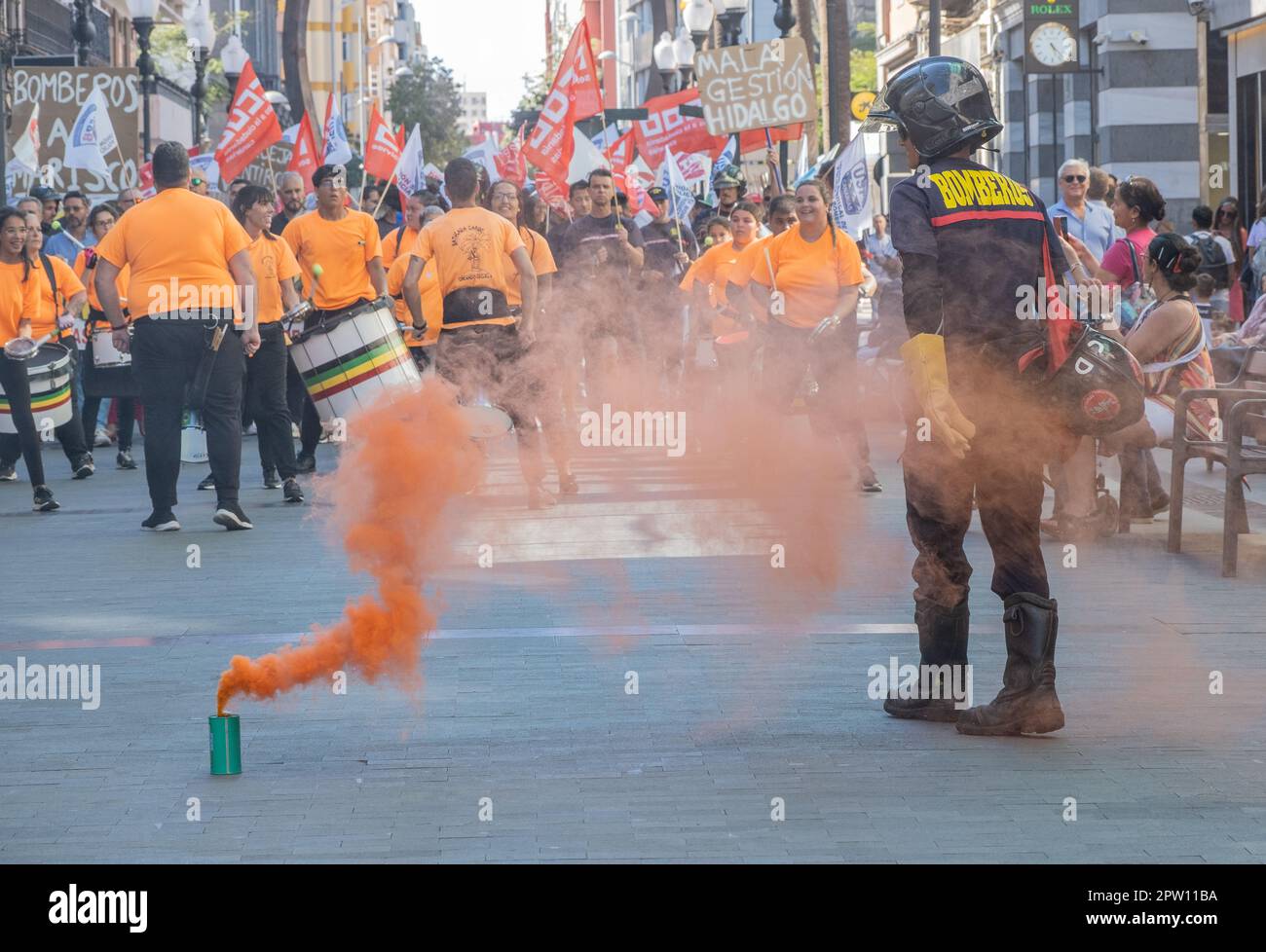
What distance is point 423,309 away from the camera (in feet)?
40.7

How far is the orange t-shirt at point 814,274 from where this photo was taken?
12523mm

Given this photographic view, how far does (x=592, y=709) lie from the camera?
20.7 ft

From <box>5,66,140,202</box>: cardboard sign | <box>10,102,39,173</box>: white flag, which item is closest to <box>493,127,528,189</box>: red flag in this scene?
<box>5,66,140,202</box>: cardboard sign

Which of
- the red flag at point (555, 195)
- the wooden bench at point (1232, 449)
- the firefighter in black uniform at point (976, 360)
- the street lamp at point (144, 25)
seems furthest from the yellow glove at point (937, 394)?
the street lamp at point (144, 25)

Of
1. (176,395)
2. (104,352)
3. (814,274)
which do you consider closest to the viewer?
(176,395)

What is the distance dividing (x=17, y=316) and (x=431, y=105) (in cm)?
8993

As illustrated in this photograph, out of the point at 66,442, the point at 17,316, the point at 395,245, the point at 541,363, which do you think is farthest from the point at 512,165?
the point at 541,363

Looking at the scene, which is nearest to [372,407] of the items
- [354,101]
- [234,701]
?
[234,701]

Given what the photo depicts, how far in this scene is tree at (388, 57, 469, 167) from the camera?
9556cm

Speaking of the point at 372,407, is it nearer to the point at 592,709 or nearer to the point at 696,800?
the point at 592,709

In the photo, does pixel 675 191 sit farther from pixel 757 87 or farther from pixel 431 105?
pixel 431 105

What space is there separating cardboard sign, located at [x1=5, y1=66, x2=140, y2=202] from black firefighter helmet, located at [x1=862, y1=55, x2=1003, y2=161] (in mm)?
17199
